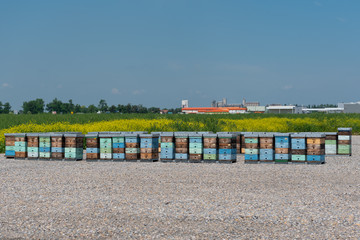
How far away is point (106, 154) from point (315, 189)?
11947 mm

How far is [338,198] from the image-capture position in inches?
469

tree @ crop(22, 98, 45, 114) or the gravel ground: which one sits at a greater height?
tree @ crop(22, 98, 45, 114)

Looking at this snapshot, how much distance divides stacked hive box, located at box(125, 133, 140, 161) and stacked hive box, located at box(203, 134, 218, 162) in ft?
12.0

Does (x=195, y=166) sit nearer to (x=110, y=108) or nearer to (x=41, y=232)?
(x=41, y=232)

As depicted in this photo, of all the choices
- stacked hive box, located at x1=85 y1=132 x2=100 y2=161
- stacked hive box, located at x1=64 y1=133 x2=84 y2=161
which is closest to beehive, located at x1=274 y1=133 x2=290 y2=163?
stacked hive box, located at x1=85 y1=132 x2=100 y2=161

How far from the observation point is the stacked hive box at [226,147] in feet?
66.2

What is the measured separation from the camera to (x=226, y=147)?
66.5 feet

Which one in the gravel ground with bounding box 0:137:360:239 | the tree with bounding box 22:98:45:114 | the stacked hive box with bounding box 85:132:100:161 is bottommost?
the gravel ground with bounding box 0:137:360:239

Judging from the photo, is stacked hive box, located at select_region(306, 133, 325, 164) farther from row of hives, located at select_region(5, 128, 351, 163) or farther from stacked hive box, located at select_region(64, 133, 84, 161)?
stacked hive box, located at select_region(64, 133, 84, 161)

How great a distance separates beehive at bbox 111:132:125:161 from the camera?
21281mm

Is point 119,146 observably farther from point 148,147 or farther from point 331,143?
point 331,143

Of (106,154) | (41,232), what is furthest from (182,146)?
(41,232)

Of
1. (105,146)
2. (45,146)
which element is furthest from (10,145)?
(105,146)

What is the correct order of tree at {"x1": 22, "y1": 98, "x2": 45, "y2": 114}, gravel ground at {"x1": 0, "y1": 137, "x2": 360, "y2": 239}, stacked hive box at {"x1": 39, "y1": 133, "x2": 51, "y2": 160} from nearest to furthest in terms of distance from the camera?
1. gravel ground at {"x1": 0, "y1": 137, "x2": 360, "y2": 239}
2. stacked hive box at {"x1": 39, "y1": 133, "x2": 51, "y2": 160}
3. tree at {"x1": 22, "y1": 98, "x2": 45, "y2": 114}
